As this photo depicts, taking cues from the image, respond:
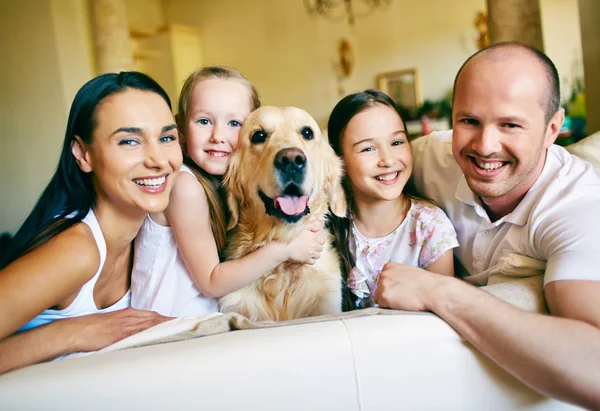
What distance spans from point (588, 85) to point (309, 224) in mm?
2245

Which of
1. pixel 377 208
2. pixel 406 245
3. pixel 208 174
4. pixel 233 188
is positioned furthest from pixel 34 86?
pixel 406 245

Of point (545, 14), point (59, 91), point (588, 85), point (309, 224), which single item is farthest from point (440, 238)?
point (545, 14)

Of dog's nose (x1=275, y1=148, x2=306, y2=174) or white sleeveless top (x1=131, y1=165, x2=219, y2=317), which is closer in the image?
dog's nose (x1=275, y1=148, x2=306, y2=174)

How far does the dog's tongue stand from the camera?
1506mm

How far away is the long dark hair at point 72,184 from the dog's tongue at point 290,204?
57 centimetres

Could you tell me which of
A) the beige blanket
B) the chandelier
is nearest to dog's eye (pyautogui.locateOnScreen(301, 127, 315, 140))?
the beige blanket

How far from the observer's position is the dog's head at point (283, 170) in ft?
4.85

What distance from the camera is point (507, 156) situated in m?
1.39

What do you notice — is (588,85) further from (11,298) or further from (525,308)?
(11,298)

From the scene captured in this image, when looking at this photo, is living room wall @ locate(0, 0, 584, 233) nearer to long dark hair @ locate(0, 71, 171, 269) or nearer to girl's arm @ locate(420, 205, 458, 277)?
long dark hair @ locate(0, 71, 171, 269)

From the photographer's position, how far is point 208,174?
1.70 meters

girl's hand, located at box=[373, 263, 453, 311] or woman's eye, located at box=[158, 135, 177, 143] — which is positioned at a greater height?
woman's eye, located at box=[158, 135, 177, 143]

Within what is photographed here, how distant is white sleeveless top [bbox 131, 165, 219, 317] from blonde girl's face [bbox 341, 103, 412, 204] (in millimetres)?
651

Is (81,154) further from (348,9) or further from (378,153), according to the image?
(348,9)
